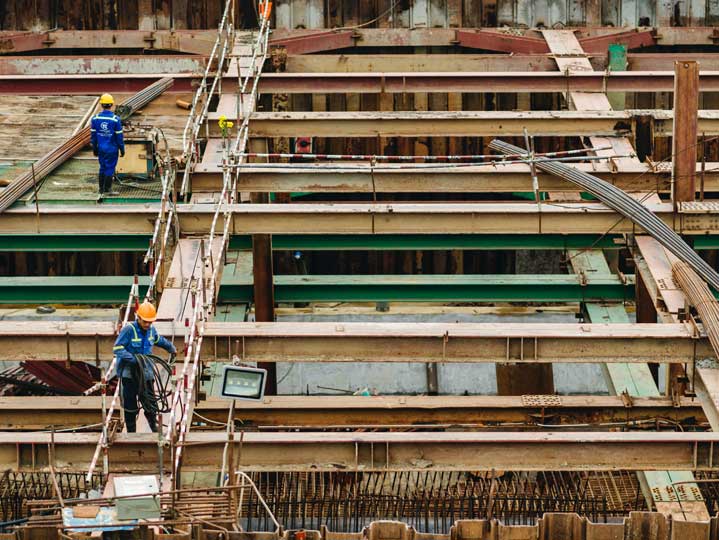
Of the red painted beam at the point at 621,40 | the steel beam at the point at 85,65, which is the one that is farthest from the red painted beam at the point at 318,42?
the red painted beam at the point at 621,40

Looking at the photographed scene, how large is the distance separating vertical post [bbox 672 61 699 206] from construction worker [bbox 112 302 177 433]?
25.3 feet

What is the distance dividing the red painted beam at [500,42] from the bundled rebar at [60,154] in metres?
5.76

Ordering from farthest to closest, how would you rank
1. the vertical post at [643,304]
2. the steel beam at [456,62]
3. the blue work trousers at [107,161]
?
the steel beam at [456,62] < the blue work trousers at [107,161] < the vertical post at [643,304]

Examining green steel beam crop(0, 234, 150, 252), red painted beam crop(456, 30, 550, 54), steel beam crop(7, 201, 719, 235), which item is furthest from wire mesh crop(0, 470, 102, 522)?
red painted beam crop(456, 30, 550, 54)

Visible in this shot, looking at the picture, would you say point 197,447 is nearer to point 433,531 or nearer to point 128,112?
point 433,531

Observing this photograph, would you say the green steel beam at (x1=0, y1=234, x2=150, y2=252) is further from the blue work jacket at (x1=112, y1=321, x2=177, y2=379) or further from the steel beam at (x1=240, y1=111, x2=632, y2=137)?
the blue work jacket at (x1=112, y1=321, x2=177, y2=379)

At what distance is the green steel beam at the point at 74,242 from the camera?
1923 cm

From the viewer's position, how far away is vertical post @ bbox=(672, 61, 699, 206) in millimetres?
18844

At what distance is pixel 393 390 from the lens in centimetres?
2261

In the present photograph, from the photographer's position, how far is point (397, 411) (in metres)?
18.0

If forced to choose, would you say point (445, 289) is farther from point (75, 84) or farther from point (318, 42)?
point (318, 42)

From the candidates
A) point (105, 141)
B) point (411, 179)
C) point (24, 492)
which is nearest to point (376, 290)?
point (411, 179)

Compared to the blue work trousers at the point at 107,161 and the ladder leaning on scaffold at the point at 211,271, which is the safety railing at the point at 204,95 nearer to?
the ladder leaning on scaffold at the point at 211,271

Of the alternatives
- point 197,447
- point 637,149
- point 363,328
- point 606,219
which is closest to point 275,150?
point 637,149
